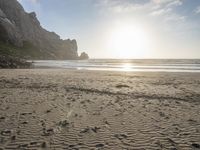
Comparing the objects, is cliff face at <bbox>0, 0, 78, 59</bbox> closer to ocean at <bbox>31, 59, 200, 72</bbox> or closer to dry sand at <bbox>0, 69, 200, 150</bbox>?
ocean at <bbox>31, 59, 200, 72</bbox>

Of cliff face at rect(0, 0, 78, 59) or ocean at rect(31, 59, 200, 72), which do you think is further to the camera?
cliff face at rect(0, 0, 78, 59)

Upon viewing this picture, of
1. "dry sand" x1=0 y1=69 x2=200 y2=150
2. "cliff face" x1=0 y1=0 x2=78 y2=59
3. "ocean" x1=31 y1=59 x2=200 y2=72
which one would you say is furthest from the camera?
"cliff face" x1=0 y1=0 x2=78 y2=59

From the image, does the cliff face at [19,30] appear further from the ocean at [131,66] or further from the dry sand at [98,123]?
the dry sand at [98,123]

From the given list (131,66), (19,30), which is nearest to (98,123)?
(131,66)

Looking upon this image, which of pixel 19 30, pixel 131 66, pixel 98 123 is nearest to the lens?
pixel 98 123

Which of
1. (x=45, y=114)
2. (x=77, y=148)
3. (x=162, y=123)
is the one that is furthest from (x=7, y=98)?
(x=162, y=123)

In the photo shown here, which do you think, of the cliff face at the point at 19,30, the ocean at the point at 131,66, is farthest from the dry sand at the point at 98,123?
the cliff face at the point at 19,30

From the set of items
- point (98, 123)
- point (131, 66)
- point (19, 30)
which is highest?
point (19, 30)

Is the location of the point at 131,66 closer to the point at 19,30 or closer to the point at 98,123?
the point at 98,123

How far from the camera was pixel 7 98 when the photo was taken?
12320 mm

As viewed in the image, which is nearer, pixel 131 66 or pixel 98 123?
pixel 98 123

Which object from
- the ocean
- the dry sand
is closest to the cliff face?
the ocean

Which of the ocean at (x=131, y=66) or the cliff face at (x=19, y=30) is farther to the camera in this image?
the cliff face at (x=19, y=30)

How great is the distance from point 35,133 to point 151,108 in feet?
19.8
